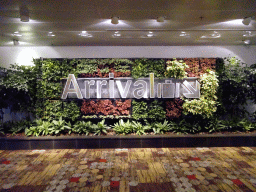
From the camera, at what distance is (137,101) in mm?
6816

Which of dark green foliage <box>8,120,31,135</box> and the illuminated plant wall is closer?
dark green foliage <box>8,120,31,135</box>

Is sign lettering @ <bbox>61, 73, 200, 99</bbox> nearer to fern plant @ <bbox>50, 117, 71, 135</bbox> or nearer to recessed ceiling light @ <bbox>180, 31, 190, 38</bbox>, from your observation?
fern plant @ <bbox>50, 117, 71, 135</bbox>

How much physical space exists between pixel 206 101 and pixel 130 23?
3.39 meters

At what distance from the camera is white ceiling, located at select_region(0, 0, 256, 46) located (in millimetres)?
3715

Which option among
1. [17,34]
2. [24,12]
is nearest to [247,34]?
[24,12]

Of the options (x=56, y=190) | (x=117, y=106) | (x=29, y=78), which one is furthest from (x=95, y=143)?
(x=29, y=78)

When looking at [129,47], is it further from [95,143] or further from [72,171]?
[72,171]

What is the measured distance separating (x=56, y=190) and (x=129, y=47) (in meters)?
5.23

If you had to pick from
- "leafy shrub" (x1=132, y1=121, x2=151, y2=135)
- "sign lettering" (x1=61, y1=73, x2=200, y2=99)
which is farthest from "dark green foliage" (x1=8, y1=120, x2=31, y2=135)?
"leafy shrub" (x1=132, y1=121, x2=151, y2=135)

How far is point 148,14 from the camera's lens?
4.21m

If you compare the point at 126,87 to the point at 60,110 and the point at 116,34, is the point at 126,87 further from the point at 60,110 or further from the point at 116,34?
the point at 60,110

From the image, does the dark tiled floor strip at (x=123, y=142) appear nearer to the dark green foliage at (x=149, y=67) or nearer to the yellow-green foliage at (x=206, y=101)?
the yellow-green foliage at (x=206, y=101)

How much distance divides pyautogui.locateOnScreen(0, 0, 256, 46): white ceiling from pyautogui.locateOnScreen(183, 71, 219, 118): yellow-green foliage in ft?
4.32

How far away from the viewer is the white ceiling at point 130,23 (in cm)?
371
